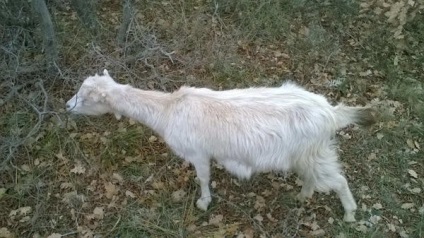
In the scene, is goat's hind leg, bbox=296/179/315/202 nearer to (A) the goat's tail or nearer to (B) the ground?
(B) the ground

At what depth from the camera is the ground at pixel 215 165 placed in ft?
14.1

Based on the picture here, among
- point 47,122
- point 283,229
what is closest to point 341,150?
point 283,229

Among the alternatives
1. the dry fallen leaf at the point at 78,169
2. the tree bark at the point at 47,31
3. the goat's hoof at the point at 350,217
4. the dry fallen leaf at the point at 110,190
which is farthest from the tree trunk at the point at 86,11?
the goat's hoof at the point at 350,217

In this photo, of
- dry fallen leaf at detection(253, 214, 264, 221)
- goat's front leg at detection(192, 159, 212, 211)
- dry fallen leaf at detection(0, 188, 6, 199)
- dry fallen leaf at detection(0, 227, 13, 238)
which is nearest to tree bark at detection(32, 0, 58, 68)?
dry fallen leaf at detection(0, 188, 6, 199)

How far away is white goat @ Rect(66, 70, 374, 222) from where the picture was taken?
358 centimetres

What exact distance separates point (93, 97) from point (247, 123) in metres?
1.34

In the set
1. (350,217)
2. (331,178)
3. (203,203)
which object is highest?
(331,178)

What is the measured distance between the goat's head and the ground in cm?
79

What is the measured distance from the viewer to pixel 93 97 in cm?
399

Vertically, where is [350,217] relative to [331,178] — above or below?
below

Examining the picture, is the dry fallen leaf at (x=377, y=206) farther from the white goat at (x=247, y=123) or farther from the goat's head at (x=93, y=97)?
the goat's head at (x=93, y=97)

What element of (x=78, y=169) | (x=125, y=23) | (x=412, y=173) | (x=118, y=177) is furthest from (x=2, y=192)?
(x=412, y=173)

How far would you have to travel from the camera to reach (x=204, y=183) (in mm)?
4211

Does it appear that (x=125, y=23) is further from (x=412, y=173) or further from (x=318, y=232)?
(x=412, y=173)
